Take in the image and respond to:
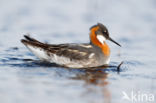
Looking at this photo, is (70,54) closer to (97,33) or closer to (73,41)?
(97,33)

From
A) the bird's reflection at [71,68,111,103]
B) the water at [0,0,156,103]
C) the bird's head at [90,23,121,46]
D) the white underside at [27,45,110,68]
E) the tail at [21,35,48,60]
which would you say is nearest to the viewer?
the bird's reflection at [71,68,111,103]

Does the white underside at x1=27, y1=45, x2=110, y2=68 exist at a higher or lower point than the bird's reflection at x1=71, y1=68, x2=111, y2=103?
higher

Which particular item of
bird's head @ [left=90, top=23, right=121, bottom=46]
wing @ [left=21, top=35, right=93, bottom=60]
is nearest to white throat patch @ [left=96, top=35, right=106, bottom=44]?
bird's head @ [left=90, top=23, right=121, bottom=46]

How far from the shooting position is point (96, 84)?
914 cm

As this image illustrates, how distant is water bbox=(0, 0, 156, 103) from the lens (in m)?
8.21

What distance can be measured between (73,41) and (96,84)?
14.1ft

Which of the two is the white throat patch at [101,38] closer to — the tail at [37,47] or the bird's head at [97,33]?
the bird's head at [97,33]

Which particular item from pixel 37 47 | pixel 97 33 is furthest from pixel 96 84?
pixel 97 33

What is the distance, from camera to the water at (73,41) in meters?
8.21

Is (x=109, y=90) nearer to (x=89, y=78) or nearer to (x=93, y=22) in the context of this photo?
(x=89, y=78)

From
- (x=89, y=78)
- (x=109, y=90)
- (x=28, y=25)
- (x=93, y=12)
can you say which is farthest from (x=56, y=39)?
(x=109, y=90)

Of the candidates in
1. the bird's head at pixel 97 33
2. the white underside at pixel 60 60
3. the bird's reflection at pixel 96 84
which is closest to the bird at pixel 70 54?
the white underside at pixel 60 60

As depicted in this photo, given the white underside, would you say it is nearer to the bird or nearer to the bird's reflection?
the bird

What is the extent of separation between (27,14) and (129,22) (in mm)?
3434
